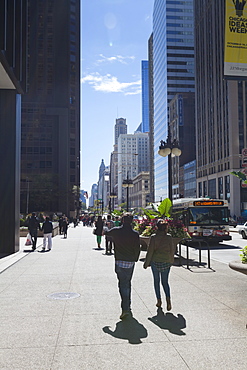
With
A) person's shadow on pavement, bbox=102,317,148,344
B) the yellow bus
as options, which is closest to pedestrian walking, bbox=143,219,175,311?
person's shadow on pavement, bbox=102,317,148,344

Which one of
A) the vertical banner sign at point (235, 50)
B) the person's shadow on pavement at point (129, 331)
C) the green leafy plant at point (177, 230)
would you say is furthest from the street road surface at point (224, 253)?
the person's shadow on pavement at point (129, 331)

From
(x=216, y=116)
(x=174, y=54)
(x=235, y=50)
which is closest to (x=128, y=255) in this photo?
(x=235, y=50)

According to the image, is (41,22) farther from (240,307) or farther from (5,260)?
(240,307)

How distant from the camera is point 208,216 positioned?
73.9ft

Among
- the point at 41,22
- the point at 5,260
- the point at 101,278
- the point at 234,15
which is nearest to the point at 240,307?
the point at 101,278

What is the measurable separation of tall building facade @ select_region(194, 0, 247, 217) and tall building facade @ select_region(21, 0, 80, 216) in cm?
3495

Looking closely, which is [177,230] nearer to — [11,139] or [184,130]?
Result: [11,139]

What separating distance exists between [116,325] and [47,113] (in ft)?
309

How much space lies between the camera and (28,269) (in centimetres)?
1338

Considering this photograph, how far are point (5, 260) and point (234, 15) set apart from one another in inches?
477

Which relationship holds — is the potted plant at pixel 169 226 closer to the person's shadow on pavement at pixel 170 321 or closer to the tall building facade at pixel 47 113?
the person's shadow on pavement at pixel 170 321

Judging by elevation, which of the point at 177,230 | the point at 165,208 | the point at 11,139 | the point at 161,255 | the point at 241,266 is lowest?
the point at 241,266

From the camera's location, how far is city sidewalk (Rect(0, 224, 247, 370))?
4.99 m

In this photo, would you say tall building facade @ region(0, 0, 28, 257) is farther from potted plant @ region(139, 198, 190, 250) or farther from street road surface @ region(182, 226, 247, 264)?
street road surface @ region(182, 226, 247, 264)
